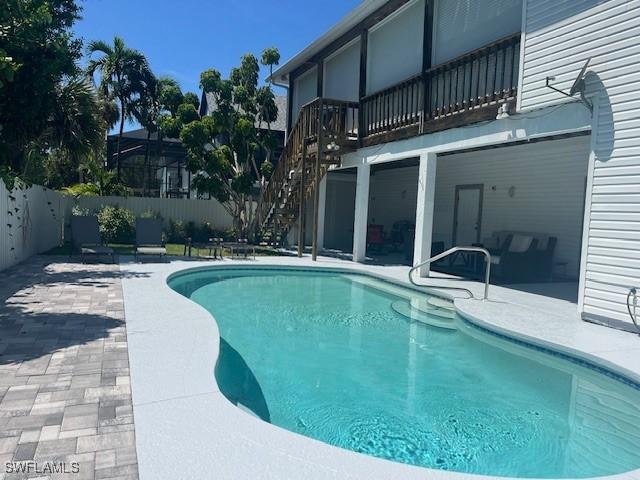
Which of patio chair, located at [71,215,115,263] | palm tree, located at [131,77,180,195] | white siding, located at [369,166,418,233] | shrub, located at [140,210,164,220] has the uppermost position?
palm tree, located at [131,77,180,195]

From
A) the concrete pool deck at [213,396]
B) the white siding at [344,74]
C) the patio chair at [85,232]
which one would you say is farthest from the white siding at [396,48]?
the patio chair at [85,232]

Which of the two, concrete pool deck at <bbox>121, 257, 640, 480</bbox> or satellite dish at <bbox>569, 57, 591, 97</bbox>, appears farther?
satellite dish at <bbox>569, 57, 591, 97</bbox>

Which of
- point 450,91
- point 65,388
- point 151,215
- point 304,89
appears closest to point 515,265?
point 450,91

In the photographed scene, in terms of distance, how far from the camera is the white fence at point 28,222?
29.9 feet

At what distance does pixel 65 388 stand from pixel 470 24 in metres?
10.4

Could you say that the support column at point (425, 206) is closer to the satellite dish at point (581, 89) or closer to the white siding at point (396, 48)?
the white siding at point (396, 48)

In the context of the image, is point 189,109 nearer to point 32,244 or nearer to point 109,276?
point 32,244

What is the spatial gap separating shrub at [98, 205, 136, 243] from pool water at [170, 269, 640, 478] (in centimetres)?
916

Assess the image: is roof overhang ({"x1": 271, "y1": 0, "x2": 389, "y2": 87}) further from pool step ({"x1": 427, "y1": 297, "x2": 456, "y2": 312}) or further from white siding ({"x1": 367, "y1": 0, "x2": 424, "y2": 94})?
pool step ({"x1": 427, "y1": 297, "x2": 456, "y2": 312})

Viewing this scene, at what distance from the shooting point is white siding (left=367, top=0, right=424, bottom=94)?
38.0 feet

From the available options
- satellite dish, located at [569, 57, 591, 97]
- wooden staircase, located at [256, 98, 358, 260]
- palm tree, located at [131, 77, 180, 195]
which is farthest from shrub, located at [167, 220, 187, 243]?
satellite dish, located at [569, 57, 591, 97]

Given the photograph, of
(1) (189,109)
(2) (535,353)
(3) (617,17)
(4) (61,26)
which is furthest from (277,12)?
(2) (535,353)

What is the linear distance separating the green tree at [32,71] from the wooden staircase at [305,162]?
6.30m

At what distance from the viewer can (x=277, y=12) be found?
14.6 m
